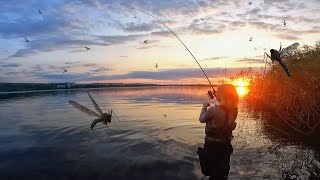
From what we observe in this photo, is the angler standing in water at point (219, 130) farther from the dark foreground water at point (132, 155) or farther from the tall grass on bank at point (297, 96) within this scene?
the tall grass on bank at point (297, 96)

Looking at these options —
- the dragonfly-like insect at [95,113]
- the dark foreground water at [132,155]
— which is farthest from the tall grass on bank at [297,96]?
the dragonfly-like insect at [95,113]

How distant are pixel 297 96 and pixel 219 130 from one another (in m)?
20.5

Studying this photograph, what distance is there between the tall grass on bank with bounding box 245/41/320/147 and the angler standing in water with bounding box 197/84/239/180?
9.92m

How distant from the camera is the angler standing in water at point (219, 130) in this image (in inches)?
380

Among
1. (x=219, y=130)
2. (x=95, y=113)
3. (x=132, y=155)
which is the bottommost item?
(x=132, y=155)

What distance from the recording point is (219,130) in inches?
395

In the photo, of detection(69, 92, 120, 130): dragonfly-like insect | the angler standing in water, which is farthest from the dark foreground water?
detection(69, 92, 120, 130): dragonfly-like insect

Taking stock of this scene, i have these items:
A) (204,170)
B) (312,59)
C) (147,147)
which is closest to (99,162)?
(147,147)

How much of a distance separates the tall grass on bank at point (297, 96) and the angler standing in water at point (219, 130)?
992cm

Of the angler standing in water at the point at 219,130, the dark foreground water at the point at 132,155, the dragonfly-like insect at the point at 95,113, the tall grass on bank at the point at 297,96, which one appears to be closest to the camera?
the angler standing in water at the point at 219,130

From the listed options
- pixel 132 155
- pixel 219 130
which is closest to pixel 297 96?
pixel 132 155

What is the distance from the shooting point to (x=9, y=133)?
2323 cm

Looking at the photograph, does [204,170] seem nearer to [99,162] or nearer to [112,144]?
[99,162]

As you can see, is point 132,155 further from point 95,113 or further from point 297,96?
point 297,96
